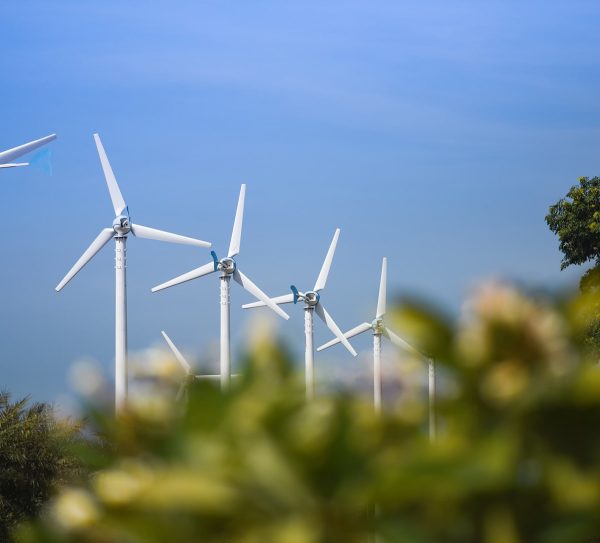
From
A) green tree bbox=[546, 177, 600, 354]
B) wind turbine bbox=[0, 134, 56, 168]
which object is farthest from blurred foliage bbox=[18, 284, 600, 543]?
green tree bbox=[546, 177, 600, 354]

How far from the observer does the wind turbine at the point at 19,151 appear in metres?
32.8

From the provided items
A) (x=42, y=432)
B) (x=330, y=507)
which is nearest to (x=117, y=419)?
(x=330, y=507)

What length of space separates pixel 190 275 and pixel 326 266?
36.1 feet

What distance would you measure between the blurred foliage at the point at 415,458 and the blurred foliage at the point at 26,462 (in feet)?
108

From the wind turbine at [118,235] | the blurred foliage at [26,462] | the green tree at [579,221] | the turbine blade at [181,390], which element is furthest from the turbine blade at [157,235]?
the turbine blade at [181,390]

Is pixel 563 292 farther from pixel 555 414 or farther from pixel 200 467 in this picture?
pixel 200 467

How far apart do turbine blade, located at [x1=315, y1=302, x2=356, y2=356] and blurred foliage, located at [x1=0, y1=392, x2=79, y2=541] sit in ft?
57.1

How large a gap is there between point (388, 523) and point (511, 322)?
18.8 inches

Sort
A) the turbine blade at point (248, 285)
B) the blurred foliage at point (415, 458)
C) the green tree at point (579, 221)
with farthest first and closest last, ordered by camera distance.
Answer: the green tree at point (579, 221) → the turbine blade at point (248, 285) → the blurred foliage at point (415, 458)

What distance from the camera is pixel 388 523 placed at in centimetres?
221

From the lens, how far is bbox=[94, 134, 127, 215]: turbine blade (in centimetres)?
3756

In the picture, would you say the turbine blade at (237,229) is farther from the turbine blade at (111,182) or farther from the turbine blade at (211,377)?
the turbine blade at (211,377)

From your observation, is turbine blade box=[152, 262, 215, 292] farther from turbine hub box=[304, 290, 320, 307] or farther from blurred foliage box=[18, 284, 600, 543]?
blurred foliage box=[18, 284, 600, 543]

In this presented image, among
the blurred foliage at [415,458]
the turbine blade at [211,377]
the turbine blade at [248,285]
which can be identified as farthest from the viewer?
the turbine blade at [248,285]
